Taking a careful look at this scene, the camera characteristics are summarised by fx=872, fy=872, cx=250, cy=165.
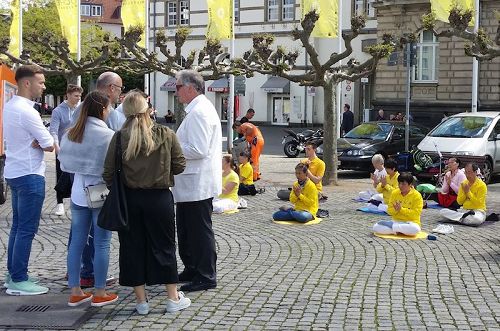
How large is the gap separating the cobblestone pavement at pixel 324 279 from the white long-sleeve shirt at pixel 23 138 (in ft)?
3.81

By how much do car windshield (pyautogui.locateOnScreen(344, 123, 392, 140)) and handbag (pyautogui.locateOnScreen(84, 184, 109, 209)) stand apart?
1739cm

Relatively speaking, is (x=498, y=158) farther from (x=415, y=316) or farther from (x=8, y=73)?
(x=415, y=316)

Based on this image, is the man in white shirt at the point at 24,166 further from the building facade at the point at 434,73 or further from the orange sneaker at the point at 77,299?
the building facade at the point at 434,73

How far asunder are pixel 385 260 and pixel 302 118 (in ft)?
141

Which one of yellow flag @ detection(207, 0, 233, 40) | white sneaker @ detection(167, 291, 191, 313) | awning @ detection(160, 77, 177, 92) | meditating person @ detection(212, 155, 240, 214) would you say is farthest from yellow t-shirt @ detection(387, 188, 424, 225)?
awning @ detection(160, 77, 177, 92)

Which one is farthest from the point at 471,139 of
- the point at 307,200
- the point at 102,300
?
the point at 102,300

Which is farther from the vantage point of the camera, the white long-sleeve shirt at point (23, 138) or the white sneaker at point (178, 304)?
the white long-sleeve shirt at point (23, 138)

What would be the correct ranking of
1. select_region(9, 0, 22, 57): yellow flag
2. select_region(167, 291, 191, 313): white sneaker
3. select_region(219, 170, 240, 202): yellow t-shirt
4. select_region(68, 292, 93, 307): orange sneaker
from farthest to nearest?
select_region(9, 0, 22, 57): yellow flag → select_region(219, 170, 240, 202): yellow t-shirt → select_region(68, 292, 93, 307): orange sneaker → select_region(167, 291, 191, 313): white sneaker

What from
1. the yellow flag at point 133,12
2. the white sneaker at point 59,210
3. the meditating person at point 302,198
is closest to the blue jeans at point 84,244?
the meditating person at point 302,198

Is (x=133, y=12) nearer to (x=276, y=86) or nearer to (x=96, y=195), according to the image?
(x=96, y=195)

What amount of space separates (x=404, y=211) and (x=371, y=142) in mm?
11429

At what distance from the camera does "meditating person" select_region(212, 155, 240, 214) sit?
14195 mm

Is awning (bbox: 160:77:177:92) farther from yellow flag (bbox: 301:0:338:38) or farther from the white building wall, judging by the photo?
yellow flag (bbox: 301:0:338:38)

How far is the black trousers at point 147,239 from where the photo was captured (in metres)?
6.95
